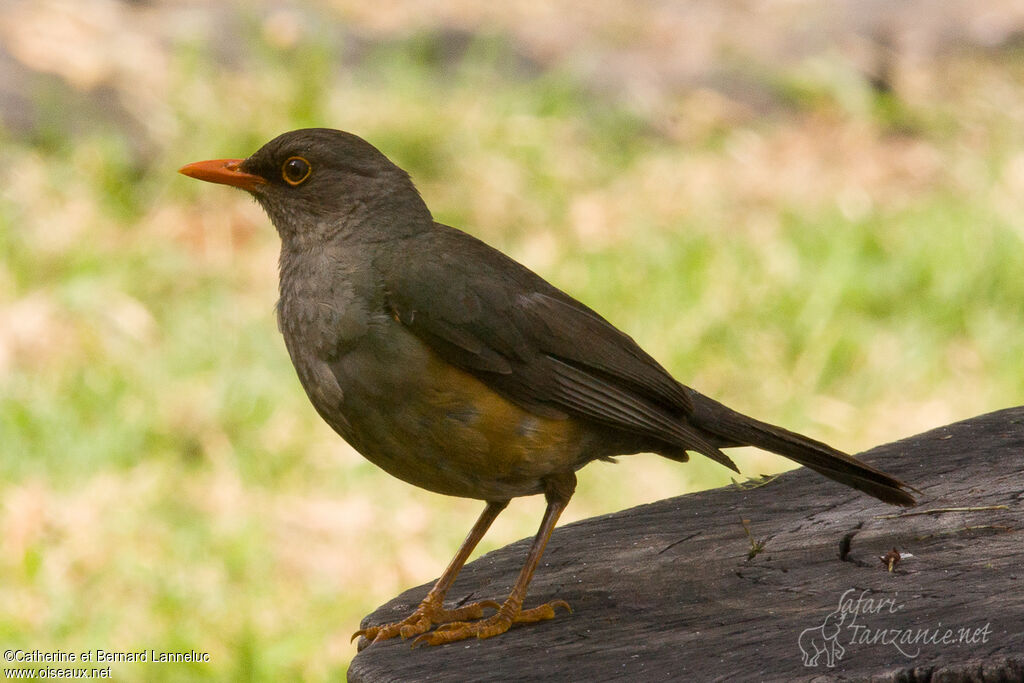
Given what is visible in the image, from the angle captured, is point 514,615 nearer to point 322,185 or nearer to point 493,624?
point 493,624

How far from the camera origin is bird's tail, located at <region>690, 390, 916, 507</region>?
11.0ft

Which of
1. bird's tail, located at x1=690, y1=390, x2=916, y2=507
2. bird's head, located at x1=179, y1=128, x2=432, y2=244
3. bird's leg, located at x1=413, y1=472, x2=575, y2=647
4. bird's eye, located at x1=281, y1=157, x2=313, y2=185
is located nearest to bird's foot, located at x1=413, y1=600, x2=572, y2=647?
bird's leg, located at x1=413, y1=472, x2=575, y2=647

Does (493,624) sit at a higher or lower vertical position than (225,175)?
lower

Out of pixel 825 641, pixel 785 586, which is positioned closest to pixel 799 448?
pixel 785 586

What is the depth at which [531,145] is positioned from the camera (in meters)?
9.20

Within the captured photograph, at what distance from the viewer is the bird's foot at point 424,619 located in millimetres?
3502

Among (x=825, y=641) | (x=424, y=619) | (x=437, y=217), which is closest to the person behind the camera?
(x=825, y=641)

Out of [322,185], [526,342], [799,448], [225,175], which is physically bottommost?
[799,448]

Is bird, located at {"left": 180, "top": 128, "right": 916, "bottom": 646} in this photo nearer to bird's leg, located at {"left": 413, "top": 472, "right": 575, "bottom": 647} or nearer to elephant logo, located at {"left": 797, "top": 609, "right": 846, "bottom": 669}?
bird's leg, located at {"left": 413, "top": 472, "right": 575, "bottom": 647}

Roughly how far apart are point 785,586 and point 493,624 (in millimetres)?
737

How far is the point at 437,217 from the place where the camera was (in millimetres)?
8633

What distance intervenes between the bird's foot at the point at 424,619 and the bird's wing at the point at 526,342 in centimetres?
57

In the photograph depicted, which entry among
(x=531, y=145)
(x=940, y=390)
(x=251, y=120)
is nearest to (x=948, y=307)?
(x=940, y=390)

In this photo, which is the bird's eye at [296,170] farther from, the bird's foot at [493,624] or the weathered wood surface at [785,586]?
the bird's foot at [493,624]
